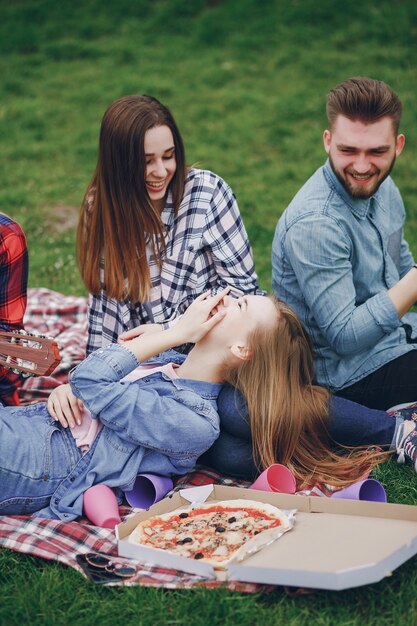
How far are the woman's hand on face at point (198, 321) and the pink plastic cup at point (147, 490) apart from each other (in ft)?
2.07

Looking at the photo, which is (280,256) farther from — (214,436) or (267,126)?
(267,126)

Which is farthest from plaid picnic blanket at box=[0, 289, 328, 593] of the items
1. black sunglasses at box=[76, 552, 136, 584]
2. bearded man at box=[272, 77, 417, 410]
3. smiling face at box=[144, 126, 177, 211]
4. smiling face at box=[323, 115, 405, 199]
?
smiling face at box=[323, 115, 405, 199]

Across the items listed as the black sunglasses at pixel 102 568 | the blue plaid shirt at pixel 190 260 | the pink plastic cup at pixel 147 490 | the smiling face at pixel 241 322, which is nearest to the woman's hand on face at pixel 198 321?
the smiling face at pixel 241 322

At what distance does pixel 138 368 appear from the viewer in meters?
4.17

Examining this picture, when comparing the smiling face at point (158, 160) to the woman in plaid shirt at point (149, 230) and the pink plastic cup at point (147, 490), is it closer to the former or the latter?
the woman in plaid shirt at point (149, 230)

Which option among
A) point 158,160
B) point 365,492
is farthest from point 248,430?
point 158,160

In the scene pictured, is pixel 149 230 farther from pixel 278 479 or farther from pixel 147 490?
pixel 278 479

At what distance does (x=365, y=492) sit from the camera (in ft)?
12.0

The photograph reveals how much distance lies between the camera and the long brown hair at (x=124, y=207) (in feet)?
14.3

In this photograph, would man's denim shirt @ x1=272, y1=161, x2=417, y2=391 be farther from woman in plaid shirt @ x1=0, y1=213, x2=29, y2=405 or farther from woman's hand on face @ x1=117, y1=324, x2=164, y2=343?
woman in plaid shirt @ x1=0, y1=213, x2=29, y2=405

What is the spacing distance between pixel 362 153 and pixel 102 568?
226 centimetres

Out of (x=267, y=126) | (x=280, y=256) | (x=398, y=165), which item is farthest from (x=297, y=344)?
(x=267, y=126)

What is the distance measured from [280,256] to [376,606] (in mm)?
1916

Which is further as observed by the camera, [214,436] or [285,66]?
[285,66]
